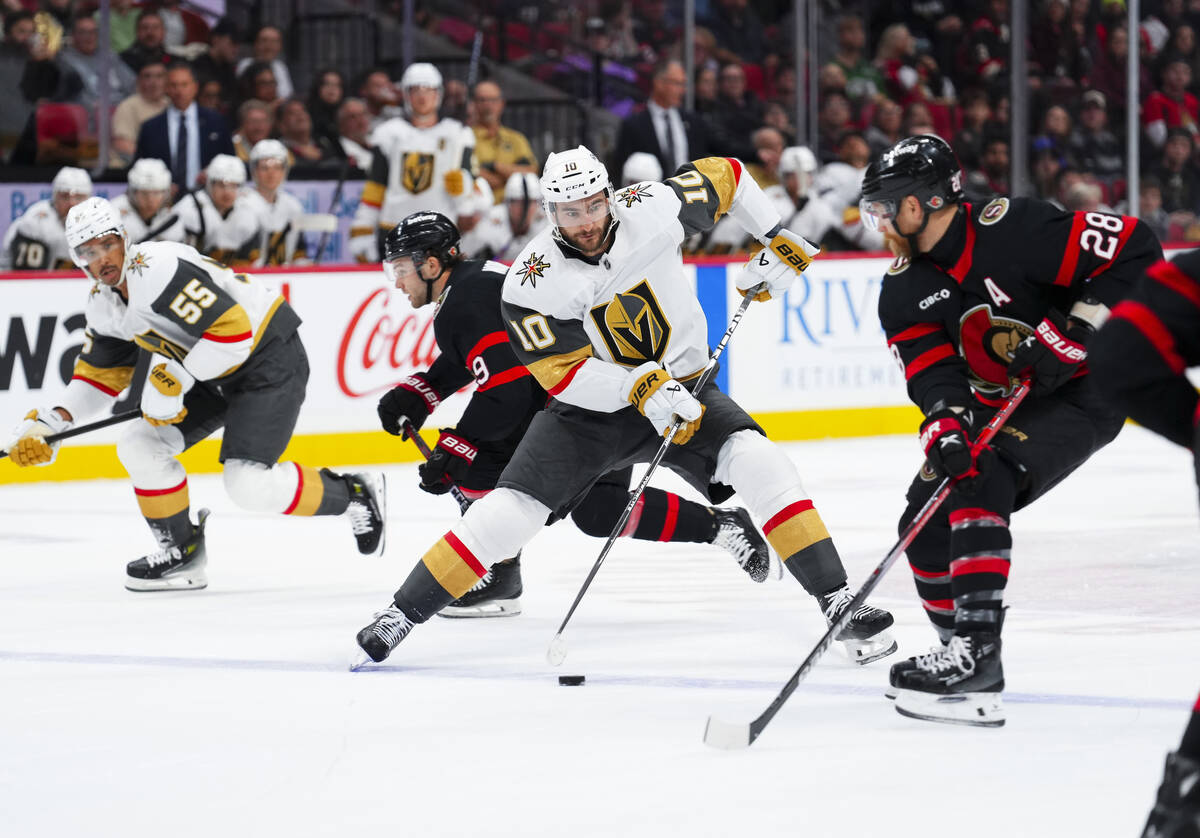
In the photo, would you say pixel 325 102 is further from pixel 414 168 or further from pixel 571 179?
pixel 571 179

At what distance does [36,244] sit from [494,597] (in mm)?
3772

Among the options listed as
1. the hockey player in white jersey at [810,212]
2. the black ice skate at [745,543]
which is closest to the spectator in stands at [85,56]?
the hockey player in white jersey at [810,212]

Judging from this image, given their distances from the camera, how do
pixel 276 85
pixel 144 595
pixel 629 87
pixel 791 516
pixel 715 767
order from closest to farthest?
1. pixel 715 767
2. pixel 791 516
3. pixel 144 595
4. pixel 276 85
5. pixel 629 87

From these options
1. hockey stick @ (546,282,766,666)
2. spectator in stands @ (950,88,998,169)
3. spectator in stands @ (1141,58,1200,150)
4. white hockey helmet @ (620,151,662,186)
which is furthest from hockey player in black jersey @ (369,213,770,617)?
spectator in stands @ (1141,58,1200,150)

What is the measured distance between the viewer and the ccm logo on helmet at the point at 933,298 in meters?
3.26

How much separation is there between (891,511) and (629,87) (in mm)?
5403

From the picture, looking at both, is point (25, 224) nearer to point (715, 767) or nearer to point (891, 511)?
point (891, 511)

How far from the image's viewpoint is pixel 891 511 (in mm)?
6031

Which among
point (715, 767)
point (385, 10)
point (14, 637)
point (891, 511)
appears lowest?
point (891, 511)

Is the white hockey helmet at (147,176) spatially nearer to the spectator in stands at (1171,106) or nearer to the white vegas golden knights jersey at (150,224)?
the white vegas golden knights jersey at (150,224)

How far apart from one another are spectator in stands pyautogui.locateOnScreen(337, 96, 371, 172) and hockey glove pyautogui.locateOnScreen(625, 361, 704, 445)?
533 cm

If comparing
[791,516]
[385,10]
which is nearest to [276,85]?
[385,10]

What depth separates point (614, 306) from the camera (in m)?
3.68

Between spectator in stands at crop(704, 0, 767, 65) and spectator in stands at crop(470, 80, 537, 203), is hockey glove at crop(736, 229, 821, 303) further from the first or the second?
spectator in stands at crop(704, 0, 767, 65)
